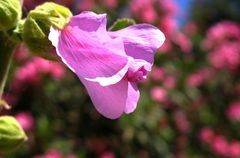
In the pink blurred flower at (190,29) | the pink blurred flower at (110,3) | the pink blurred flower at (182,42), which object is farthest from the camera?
the pink blurred flower at (190,29)

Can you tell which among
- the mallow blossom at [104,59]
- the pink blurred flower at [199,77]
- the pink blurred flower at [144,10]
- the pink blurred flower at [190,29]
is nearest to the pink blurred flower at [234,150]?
the pink blurred flower at [199,77]

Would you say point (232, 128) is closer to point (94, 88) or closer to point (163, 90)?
point (163, 90)

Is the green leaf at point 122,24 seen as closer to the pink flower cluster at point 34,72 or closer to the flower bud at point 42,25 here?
the flower bud at point 42,25

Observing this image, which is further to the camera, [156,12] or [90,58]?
[156,12]

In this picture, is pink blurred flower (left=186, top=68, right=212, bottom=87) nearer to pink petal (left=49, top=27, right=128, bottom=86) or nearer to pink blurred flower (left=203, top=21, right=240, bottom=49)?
pink blurred flower (left=203, top=21, right=240, bottom=49)

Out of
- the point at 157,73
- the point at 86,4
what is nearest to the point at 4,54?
the point at 157,73

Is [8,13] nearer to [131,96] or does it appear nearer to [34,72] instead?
[131,96]

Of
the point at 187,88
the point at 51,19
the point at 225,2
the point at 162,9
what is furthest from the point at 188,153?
the point at 225,2
